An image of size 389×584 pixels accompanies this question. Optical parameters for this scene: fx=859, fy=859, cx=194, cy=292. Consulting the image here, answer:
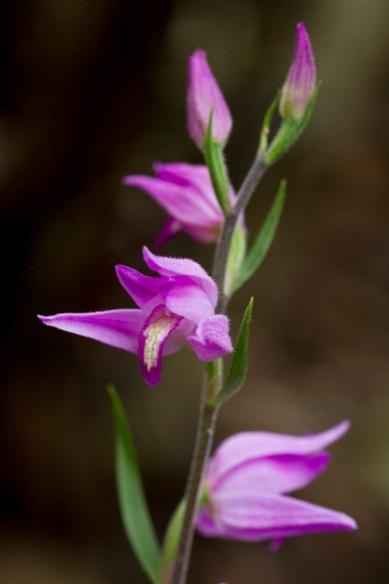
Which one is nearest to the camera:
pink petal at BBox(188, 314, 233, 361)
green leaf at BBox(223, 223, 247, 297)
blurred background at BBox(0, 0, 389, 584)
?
pink petal at BBox(188, 314, 233, 361)

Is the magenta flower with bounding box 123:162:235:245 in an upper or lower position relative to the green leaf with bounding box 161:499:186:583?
upper

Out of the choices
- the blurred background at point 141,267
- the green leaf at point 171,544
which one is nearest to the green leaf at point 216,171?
the green leaf at point 171,544

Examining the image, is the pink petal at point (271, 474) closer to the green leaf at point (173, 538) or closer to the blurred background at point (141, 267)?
the green leaf at point (173, 538)

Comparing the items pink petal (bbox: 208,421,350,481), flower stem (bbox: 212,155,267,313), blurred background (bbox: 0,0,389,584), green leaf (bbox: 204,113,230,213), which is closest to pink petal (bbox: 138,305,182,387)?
flower stem (bbox: 212,155,267,313)

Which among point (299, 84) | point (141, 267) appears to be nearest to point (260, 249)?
point (299, 84)

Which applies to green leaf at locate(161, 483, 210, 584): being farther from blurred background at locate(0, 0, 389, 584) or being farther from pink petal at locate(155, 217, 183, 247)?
blurred background at locate(0, 0, 389, 584)

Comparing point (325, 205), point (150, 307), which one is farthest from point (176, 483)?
point (150, 307)

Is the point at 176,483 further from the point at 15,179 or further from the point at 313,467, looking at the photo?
the point at 313,467

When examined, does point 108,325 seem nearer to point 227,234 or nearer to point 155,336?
point 155,336
